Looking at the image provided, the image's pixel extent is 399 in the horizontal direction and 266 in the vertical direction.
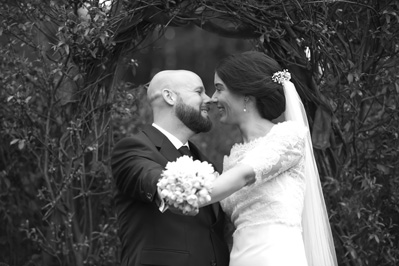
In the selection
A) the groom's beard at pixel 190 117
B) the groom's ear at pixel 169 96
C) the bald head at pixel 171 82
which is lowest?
the groom's beard at pixel 190 117

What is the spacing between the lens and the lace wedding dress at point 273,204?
4105mm

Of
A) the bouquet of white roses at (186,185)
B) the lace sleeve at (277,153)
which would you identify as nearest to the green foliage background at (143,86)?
the lace sleeve at (277,153)

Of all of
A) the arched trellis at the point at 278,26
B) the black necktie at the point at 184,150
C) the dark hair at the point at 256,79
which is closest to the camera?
the dark hair at the point at 256,79

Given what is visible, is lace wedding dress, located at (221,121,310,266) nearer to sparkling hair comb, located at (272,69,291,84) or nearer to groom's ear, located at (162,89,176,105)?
sparkling hair comb, located at (272,69,291,84)

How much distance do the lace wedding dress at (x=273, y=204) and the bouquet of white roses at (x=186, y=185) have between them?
1.61 feet

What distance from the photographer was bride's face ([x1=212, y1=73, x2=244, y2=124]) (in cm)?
435

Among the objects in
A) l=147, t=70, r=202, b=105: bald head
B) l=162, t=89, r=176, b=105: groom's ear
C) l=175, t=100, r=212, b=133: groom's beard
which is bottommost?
l=175, t=100, r=212, b=133: groom's beard

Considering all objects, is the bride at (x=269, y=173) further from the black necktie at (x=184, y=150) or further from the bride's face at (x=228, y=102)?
the black necktie at (x=184, y=150)

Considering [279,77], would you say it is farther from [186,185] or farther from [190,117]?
[186,185]

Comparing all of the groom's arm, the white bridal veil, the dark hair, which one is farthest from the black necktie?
the white bridal veil

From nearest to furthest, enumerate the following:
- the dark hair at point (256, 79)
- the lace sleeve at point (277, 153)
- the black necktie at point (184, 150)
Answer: the lace sleeve at point (277, 153) → the dark hair at point (256, 79) → the black necktie at point (184, 150)

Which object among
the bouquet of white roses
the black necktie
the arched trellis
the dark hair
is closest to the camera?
the bouquet of white roses

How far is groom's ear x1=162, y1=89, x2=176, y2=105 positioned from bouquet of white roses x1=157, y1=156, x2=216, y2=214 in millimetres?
892

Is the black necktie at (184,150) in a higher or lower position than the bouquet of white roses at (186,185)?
lower
